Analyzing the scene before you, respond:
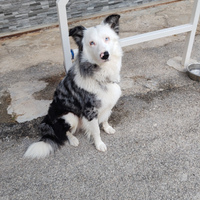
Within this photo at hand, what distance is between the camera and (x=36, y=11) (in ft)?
15.1

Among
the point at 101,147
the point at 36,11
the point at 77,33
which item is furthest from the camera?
the point at 36,11

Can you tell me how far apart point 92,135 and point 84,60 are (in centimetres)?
91

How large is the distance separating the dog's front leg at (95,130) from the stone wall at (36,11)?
134 inches

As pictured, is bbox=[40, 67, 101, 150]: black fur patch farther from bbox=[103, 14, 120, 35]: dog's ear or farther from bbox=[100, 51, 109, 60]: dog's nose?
bbox=[103, 14, 120, 35]: dog's ear

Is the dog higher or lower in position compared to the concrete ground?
higher

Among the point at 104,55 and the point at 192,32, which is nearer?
the point at 104,55

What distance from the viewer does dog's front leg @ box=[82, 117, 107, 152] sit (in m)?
2.25

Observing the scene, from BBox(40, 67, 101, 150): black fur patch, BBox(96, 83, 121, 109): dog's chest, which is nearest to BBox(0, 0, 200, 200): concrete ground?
BBox(40, 67, 101, 150): black fur patch

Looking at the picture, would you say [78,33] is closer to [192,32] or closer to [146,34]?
[146,34]

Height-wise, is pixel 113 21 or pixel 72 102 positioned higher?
pixel 113 21

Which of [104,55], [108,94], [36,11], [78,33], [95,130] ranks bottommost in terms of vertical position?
[95,130]

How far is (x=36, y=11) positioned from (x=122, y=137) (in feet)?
11.8

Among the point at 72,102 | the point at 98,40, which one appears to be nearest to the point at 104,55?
the point at 98,40

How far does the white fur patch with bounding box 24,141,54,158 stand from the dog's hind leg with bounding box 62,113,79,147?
257 millimetres
